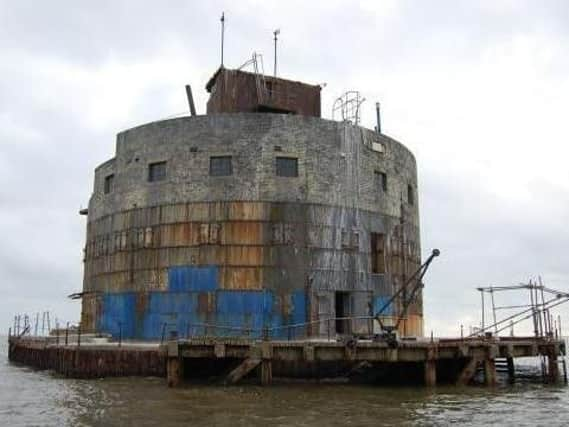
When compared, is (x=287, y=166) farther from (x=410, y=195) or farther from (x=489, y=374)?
(x=489, y=374)

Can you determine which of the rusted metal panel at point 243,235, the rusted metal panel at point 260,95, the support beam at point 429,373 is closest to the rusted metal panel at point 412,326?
the support beam at point 429,373

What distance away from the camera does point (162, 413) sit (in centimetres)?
2188

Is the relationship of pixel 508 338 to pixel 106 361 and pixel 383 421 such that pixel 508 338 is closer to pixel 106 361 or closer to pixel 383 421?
pixel 383 421

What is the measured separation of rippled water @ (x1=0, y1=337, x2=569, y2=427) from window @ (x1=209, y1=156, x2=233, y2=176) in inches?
449

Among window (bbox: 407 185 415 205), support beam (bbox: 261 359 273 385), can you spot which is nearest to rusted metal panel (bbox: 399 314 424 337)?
window (bbox: 407 185 415 205)

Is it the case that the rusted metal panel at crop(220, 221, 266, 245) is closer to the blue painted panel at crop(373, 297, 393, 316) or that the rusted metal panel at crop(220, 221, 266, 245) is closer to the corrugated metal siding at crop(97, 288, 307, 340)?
the corrugated metal siding at crop(97, 288, 307, 340)

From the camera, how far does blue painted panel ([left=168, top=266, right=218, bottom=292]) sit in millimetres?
34603

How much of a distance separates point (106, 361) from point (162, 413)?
34.9 ft

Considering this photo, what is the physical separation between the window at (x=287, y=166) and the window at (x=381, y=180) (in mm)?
4970

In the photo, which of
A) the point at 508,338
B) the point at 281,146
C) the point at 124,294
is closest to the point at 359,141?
the point at 281,146

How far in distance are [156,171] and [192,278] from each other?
655 centimetres

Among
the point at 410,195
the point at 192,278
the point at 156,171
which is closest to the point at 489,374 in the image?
the point at 410,195

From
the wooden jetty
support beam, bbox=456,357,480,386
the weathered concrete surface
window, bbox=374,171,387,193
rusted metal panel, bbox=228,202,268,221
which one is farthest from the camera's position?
window, bbox=374,171,387,193

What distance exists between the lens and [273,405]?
23.6 metres
